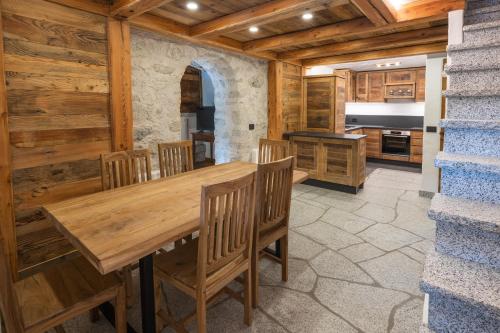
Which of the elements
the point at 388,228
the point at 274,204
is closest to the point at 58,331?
the point at 274,204

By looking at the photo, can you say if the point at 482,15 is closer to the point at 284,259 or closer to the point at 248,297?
the point at 284,259

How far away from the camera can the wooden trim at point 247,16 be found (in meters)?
2.63

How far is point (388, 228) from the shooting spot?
338cm

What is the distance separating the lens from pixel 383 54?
4.92 meters

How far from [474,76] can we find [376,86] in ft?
20.2

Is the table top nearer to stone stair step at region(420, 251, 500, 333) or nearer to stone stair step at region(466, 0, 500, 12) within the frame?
stone stair step at region(420, 251, 500, 333)

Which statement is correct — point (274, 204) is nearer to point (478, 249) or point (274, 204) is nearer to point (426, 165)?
point (478, 249)

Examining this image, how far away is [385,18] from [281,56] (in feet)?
7.46

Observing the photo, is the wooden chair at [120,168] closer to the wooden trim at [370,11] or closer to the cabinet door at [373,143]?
the wooden trim at [370,11]

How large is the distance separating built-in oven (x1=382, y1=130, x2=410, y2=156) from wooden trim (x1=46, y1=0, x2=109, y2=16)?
20.5 ft

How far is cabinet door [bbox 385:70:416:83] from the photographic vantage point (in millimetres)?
6859

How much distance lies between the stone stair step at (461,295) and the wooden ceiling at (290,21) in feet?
7.09

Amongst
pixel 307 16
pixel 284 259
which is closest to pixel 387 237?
pixel 284 259

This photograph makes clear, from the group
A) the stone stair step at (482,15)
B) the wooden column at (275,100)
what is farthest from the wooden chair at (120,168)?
the wooden column at (275,100)
